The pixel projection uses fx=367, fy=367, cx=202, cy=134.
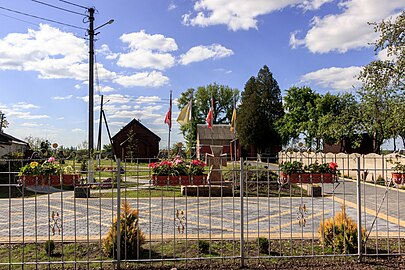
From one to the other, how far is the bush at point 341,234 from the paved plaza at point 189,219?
261 millimetres

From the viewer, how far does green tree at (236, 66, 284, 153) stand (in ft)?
160

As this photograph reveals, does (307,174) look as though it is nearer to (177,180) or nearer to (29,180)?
(177,180)

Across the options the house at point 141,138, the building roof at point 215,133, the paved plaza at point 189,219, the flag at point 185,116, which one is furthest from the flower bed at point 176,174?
the building roof at point 215,133

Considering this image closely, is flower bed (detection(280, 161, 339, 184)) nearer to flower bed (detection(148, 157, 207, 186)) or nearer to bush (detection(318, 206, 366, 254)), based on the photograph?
bush (detection(318, 206, 366, 254))

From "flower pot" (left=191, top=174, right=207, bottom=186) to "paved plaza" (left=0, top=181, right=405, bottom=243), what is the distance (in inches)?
13.9

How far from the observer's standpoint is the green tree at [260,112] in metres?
48.9

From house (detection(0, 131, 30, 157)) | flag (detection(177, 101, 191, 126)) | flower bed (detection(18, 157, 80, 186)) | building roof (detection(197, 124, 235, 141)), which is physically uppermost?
building roof (detection(197, 124, 235, 141))

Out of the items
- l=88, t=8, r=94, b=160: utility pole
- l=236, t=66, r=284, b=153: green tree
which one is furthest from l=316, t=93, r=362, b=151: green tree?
l=88, t=8, r=94, b=160: utility pole

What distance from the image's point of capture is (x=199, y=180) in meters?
5.92

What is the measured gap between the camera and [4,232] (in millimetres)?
7820

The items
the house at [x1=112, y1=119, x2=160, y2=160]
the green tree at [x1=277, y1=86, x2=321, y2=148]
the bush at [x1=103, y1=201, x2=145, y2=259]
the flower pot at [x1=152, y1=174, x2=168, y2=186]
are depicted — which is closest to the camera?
the bush at [x1=103, y1=201, x2=145, y2=259]

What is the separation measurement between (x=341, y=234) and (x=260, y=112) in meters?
44.2

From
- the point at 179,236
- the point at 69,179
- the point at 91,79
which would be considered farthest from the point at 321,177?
the point at 91,79

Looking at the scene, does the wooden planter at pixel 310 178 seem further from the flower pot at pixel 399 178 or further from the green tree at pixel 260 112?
the green tree at pixel 260 112
